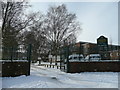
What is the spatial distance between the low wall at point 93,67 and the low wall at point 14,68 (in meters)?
4.62

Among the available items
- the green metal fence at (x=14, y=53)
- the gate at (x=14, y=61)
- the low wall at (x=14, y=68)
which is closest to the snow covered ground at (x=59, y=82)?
the low wall at (x=14, y=68)

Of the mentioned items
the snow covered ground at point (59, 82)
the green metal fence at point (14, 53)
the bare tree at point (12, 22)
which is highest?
the bare tree at point (12, 22)

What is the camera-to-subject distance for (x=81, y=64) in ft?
61.1

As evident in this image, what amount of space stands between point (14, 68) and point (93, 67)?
303 inches

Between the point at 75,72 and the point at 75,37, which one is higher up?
the point at 75,37

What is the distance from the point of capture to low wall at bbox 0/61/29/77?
14812mm

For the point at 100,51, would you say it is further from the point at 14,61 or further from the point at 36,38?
the point at 36,38

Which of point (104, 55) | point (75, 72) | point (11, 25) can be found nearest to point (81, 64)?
point (75, 72)

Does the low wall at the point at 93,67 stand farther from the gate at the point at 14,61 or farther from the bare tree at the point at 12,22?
the bare tree at the point at 12,22

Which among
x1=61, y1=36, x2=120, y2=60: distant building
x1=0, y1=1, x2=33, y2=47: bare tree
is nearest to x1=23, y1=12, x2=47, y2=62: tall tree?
x1=0, y1=1, x2=33, y2=47: bare tree

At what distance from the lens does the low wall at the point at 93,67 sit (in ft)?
60.8

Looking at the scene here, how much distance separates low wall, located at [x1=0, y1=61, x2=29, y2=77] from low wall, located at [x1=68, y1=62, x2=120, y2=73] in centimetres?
462

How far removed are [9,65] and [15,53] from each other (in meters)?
1.16

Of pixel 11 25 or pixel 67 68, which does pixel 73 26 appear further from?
pixel 67 68
